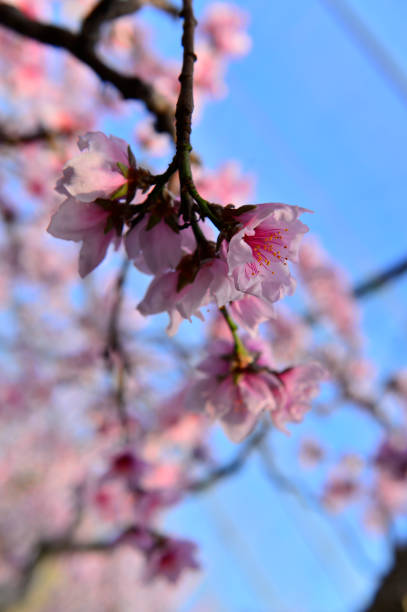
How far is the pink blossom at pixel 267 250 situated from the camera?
0.41 meters

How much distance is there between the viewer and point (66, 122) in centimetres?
267

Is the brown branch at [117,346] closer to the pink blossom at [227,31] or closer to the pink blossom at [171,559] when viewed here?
the pink blossom at [171,559]

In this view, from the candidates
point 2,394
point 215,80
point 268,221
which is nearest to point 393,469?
point 268,221

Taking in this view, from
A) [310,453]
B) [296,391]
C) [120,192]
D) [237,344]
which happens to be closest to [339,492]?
[310,453]

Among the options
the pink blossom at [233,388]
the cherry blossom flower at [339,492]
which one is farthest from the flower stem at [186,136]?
the cherry blossom flower at [339,492]

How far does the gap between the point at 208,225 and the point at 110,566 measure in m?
10.1

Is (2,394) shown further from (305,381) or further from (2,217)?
(305,381)

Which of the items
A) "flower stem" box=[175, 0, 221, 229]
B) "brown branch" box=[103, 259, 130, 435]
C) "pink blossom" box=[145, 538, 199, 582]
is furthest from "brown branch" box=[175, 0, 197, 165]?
"pink blossom" box=[145, 538, 199, 582]

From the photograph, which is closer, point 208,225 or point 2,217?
point 208,225

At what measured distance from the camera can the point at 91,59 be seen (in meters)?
0.87

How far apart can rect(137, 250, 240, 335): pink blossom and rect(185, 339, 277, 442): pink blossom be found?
0.18 metres

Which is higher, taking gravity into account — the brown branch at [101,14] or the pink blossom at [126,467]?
the brown branch at [101,14]

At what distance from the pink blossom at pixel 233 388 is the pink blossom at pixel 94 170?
1.15 feet

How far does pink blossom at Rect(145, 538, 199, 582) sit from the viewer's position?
1.21 metres
